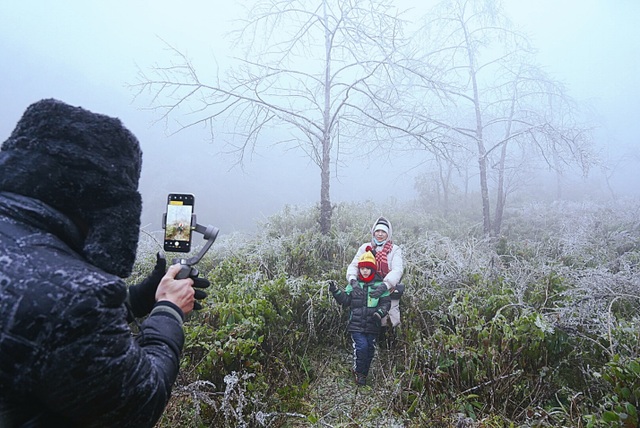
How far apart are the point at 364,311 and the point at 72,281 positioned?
10.4 ft

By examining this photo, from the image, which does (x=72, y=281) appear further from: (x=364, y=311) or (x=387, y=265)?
(x=387, y=265)

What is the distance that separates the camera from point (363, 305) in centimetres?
376

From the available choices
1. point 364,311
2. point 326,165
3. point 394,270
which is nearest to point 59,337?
point 364,311

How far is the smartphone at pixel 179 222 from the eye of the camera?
72.1 inches

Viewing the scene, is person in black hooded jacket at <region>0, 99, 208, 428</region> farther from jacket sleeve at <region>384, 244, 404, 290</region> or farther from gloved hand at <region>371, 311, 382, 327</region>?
jacket sleeve at <region>384, 244, 404, 290</region>

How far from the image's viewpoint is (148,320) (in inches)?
50.3

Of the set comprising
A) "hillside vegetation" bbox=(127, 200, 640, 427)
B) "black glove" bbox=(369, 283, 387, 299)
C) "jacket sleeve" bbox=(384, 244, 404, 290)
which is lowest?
"hillside vegetation" bbox=(127, 200, 640, 427)

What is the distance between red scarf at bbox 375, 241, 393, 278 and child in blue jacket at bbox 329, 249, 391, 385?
0.19 meters

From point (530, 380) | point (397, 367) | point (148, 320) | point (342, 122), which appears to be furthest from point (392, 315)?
point (342, 122)

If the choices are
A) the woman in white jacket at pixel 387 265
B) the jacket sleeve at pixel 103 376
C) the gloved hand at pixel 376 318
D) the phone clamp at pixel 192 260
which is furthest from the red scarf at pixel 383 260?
the jacket sleeve at pixel 103 376

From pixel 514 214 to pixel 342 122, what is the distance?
10.3m

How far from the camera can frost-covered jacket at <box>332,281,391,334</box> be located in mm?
3658

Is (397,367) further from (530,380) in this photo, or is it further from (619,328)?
(619,328)

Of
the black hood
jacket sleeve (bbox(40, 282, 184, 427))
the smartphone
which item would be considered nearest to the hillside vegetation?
the smartphone
